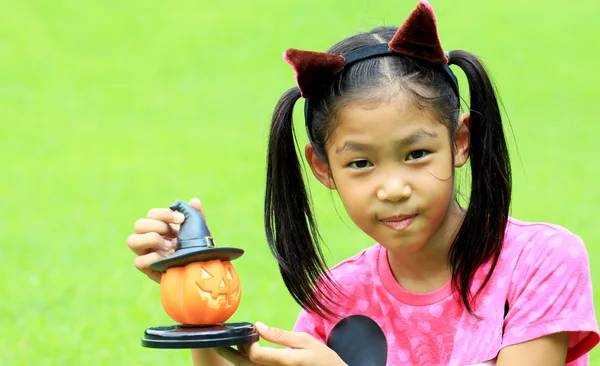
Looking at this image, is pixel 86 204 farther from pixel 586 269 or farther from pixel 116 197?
pixel 586 269

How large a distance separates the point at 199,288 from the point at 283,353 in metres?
0.33

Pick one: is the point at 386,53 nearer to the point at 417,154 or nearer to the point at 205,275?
the point at 417,154

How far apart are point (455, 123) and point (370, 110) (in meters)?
0.34

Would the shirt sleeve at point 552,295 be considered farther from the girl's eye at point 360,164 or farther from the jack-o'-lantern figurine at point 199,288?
the jack-o'-lantern figurine at point 199,288

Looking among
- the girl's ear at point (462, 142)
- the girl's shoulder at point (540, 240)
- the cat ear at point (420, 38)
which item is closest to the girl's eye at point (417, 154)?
the girl's ear at point (462, 142)

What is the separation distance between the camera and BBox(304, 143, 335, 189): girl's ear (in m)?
3.67

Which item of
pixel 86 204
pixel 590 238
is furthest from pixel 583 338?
pixel 86 204

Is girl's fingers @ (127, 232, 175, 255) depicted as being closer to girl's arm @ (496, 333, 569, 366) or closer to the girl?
the girl

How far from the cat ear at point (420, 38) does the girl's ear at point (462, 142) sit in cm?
21

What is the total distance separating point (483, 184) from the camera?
3.58m

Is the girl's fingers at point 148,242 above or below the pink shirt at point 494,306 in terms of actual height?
above

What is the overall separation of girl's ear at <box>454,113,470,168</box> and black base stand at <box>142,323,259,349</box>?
0.94m

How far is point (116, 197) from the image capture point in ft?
31.5

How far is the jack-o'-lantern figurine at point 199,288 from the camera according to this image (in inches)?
123
